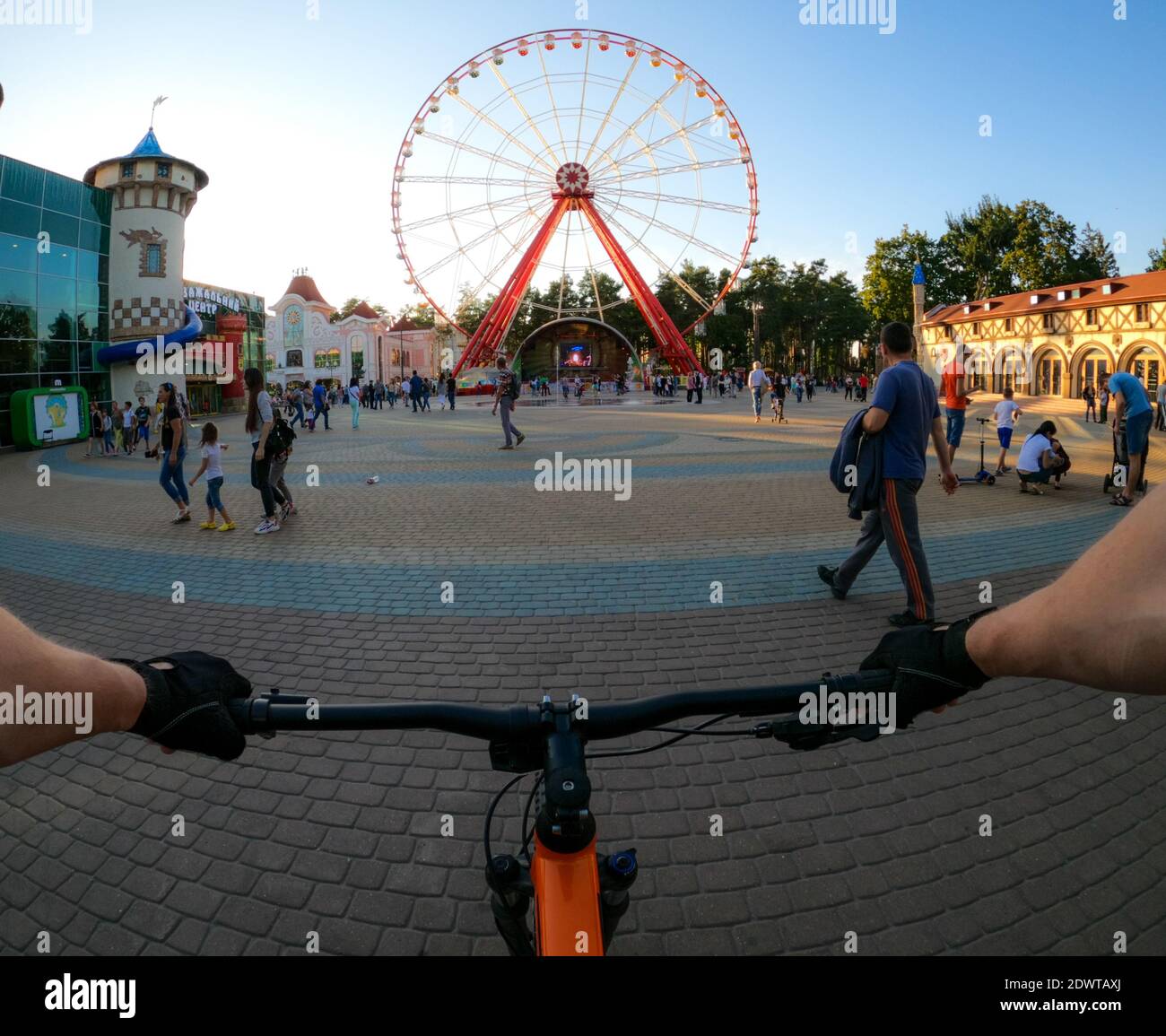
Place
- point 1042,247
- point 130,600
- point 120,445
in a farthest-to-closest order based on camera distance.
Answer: point 1042,247
point 120,445
point 130,600

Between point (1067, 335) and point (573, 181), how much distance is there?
33.7 m

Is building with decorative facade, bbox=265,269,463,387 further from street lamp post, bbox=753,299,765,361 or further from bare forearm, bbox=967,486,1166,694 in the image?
bare forearm, bbox=967,486,1166,694

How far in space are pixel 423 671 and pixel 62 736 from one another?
394cm

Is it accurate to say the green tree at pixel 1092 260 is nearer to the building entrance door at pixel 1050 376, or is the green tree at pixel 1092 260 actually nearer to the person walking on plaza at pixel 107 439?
the building entrance door at pixel 1050 376

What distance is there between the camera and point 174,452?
10008mm

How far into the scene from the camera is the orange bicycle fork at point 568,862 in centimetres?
135

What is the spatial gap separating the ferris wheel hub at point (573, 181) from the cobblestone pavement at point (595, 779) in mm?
36339

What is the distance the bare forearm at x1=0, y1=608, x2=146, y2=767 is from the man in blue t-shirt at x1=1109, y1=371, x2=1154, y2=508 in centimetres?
1188

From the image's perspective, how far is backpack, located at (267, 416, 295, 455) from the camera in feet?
31.2

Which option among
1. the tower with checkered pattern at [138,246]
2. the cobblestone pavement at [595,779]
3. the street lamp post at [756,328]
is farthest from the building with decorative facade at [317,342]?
the cobblestone pavement at [595,779]
